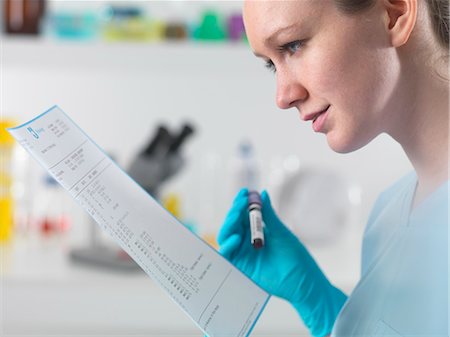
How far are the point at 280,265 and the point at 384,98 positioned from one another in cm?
33

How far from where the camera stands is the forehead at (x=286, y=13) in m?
0.74

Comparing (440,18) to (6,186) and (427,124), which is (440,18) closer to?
(427,124)

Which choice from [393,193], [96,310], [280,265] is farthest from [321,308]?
[96,310]

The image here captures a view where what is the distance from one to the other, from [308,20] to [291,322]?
114cm

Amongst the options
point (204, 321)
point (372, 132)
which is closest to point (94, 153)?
point (204, 321)

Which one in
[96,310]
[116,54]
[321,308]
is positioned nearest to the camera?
[321,308]

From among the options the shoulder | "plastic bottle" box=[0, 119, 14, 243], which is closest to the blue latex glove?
the shoulder

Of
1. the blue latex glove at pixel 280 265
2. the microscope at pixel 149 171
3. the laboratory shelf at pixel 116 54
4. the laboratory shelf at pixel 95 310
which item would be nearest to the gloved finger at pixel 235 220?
the blue latex glove at pixel 280 265

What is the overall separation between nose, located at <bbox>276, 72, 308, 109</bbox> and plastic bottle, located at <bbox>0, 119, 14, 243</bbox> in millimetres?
1429

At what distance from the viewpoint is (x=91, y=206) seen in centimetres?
71

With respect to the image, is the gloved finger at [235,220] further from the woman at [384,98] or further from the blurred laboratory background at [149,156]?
the blurred laboratory background at [149,156]

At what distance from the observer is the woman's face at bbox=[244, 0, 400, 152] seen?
74 cm

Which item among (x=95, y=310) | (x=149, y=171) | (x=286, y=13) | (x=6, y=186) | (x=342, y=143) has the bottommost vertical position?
(x=95, y=310)

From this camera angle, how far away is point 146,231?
0.76m
